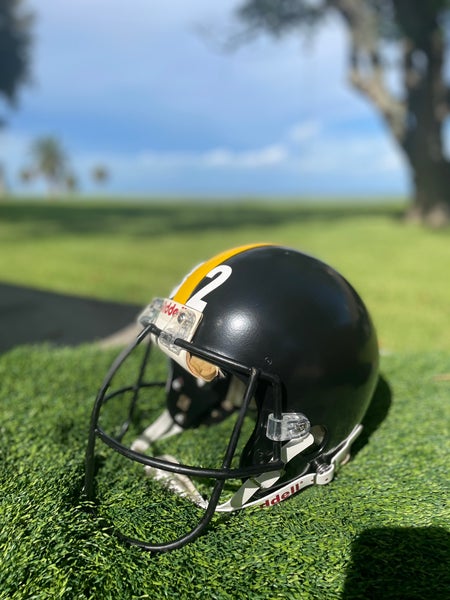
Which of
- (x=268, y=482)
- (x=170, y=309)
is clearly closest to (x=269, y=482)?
(x=268, y=482)

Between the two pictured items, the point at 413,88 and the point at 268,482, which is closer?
the point at 268,482

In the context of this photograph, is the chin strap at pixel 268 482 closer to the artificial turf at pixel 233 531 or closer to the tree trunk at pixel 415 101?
the artificial turf at pixel 233 531

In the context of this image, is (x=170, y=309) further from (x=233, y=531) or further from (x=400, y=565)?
(x=400, y=565)

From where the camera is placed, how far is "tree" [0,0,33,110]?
21.1m

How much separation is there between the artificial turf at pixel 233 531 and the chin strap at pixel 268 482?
50 millimetres

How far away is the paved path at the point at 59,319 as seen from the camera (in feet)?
14.0

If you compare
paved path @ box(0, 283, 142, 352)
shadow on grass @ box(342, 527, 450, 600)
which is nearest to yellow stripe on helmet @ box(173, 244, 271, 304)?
shadow on grass @ box(342, 527, 450, 600)

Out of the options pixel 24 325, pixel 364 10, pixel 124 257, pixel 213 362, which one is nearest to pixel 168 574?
pixel 213 362

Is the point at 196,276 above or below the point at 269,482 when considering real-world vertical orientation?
above

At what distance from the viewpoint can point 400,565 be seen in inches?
65.5

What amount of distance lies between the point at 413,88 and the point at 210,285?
13546 millimetres

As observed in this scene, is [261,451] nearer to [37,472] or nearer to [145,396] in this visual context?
[37,472]

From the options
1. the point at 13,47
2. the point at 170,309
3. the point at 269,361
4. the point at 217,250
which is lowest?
the point at 217,250

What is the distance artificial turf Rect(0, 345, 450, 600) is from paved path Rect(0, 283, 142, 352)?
68.5 inches
